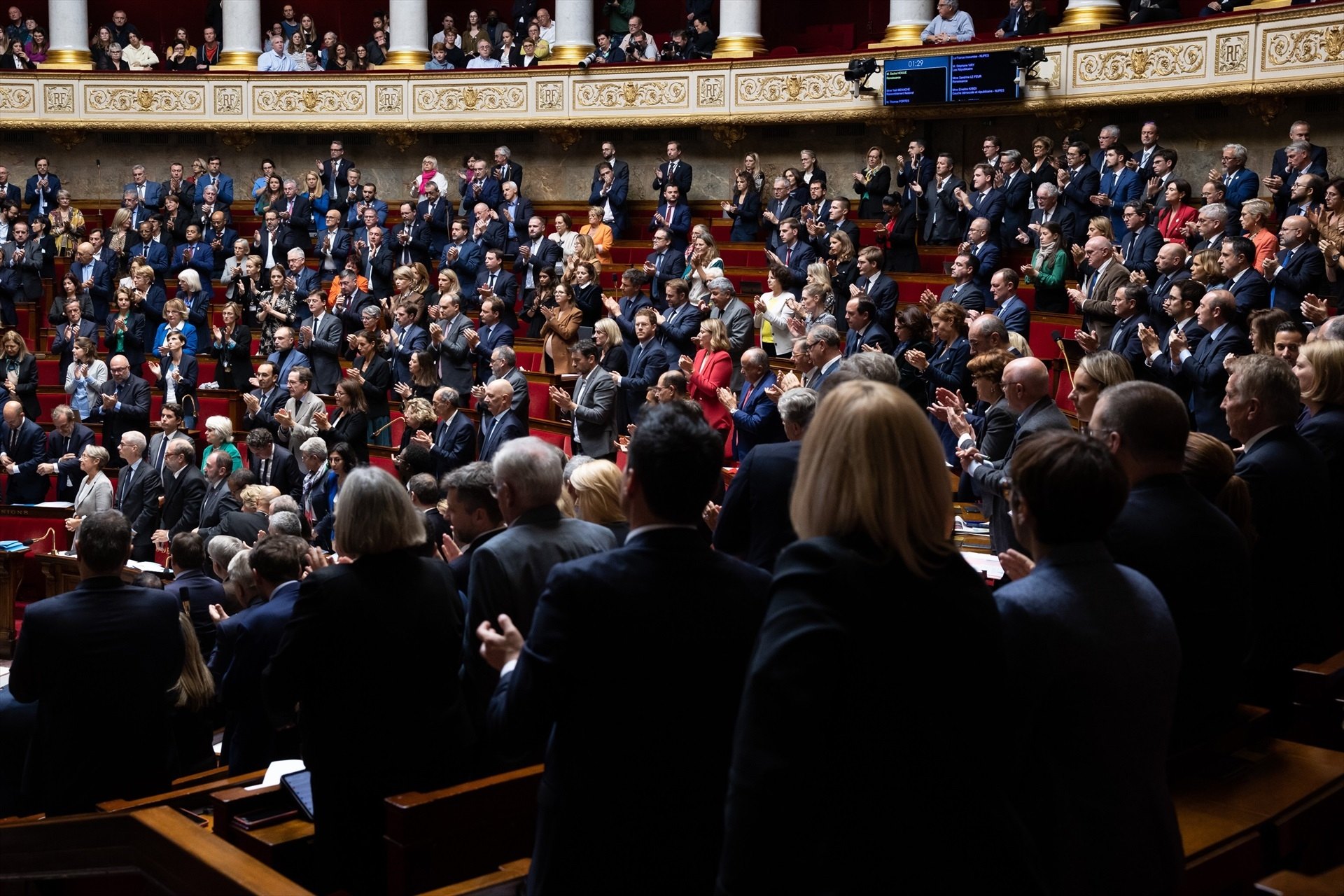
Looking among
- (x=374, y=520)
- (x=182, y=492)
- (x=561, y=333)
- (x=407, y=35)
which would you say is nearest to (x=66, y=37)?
(x=407, y=35)

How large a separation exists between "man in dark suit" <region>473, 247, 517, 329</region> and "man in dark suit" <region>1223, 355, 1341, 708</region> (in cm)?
811

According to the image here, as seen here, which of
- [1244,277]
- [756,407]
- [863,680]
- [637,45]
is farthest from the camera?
[637,45]

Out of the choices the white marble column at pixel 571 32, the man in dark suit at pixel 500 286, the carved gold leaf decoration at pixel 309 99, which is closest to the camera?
the man in dark suit at pixel 500 286

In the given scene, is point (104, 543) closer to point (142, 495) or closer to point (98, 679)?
point (98, 679)

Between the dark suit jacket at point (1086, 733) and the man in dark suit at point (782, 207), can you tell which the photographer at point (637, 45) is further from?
the dark suit jacket at point (1086, 733)

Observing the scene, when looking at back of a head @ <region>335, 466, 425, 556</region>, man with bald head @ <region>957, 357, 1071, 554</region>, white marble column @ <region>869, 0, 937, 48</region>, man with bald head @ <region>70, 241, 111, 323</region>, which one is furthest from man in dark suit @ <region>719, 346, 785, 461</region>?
man with bald head @ <region>70, 241, 111, 323</region>

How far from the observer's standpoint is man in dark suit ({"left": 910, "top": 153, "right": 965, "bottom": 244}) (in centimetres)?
1145

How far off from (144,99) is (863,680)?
1705 centimetres

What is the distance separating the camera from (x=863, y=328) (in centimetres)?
748

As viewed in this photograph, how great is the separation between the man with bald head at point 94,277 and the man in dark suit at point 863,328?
846 centimetres

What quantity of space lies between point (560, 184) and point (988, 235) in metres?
7.64

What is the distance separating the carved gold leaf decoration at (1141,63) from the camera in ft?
38.2

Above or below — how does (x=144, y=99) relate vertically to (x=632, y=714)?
above

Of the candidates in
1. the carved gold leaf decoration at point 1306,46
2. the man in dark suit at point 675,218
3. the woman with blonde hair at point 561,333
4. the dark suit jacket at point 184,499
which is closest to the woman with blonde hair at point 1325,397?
the woman with blonde hair at point 561,333
